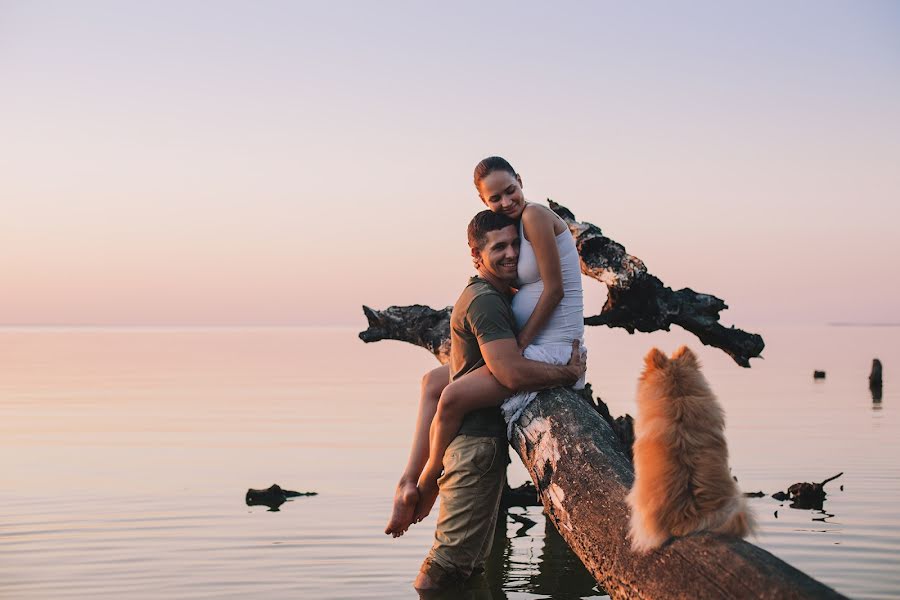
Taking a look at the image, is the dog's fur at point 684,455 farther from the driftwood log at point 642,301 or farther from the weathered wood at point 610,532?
the driftwood log at point 642,301

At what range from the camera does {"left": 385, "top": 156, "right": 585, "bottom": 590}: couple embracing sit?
607 cm

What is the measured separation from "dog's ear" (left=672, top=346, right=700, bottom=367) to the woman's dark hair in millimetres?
2571

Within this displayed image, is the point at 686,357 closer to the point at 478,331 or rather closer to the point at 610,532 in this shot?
the point at 610,532

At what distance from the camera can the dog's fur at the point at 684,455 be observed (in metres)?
4.52

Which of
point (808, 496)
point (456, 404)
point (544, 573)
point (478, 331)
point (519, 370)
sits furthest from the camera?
point (808, 496)

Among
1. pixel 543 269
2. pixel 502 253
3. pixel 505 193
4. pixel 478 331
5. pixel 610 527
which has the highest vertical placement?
pixel 505 193

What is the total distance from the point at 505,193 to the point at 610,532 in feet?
8.55

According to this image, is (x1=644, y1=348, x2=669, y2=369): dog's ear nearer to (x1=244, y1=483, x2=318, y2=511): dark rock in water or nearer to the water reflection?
the water reflection

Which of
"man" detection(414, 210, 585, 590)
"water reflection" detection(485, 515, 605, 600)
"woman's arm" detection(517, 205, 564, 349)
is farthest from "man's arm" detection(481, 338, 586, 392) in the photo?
"water reflection" detection(485, 515, 605, 600)

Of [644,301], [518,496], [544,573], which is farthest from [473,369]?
[518,496]

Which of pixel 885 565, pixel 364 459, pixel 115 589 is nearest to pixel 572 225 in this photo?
pixel 885 565

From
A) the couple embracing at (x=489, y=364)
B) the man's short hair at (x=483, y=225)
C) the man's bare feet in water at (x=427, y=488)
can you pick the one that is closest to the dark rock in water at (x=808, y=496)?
the couple embracing at (x=489, y=364)

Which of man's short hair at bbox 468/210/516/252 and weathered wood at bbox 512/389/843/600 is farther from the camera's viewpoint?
man's short hair at bbox 468/210/516/252

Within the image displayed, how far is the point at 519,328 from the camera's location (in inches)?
251
